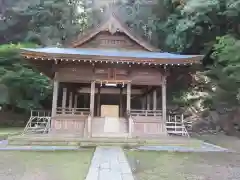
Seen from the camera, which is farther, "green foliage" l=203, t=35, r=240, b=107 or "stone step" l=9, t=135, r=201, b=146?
"green foliage" l=203, t=35, r=240, b=107

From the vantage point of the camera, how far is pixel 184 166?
268 inches

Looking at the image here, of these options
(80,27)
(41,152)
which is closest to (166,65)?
(41,152)

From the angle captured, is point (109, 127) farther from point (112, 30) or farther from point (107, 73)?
point (112, 30)

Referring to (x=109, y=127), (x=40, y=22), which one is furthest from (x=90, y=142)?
(x=40, y=22)

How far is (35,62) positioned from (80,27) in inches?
813

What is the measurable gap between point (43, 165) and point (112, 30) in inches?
398

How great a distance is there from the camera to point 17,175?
5.62m

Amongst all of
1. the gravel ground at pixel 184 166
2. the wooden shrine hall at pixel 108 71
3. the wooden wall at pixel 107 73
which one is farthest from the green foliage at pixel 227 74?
the gravel ground at pixel 184 166

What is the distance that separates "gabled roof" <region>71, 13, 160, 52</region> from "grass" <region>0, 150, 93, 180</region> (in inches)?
327

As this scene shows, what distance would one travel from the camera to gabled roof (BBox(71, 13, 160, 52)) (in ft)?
49.6

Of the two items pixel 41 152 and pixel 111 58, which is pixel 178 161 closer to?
pixel 41 152

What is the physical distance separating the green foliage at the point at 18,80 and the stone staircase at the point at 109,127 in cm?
1162

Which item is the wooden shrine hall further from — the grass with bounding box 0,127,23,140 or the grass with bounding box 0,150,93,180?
the grass with bounding box 0,150,93,180

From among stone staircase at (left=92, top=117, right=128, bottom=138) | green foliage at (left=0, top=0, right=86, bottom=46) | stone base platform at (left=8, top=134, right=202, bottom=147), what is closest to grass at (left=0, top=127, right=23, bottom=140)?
stone base platform at (left=8, top=134, right=202, bottom=147)
